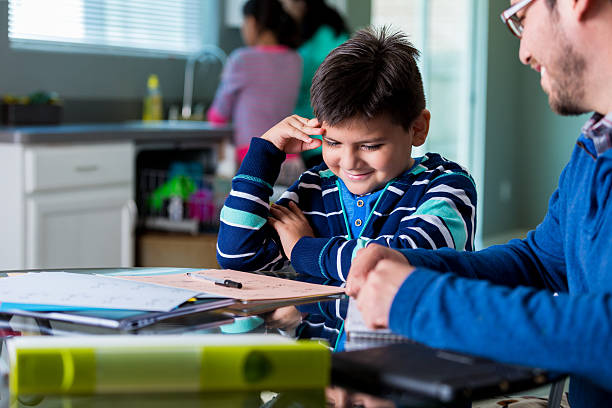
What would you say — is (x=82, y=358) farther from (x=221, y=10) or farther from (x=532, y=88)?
(x=532, y=88)

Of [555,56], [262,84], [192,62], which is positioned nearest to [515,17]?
[555,56]

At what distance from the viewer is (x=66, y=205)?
10.1 ft

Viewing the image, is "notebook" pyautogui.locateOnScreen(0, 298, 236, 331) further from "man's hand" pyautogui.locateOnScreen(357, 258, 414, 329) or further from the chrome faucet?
the chrome faucet

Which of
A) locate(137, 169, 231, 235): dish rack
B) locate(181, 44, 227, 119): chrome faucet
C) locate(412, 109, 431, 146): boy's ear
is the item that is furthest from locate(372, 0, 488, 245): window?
locate(412, 109, 431, 146): boy's ear

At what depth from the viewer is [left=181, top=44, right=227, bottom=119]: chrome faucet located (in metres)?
4.34

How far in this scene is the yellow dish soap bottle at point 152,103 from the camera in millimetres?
4031

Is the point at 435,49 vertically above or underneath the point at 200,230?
above

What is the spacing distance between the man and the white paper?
0.78ft

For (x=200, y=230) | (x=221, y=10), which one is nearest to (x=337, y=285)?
(x=200, y=230)

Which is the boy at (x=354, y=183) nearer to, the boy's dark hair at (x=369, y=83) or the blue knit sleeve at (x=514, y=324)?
the boy's dark hair at (x=369, y=83)

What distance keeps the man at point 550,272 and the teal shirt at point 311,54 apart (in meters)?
2.78

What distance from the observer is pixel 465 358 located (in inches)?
30.1

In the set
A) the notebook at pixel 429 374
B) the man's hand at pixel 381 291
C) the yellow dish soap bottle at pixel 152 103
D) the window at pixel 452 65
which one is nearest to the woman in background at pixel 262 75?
the yellow dish soap bottle at pixel 152 103

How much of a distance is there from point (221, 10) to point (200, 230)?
1.67 meters
